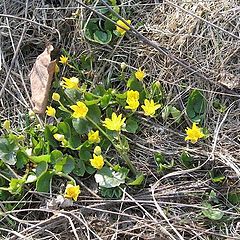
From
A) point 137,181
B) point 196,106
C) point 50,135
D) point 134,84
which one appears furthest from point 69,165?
point 196,106

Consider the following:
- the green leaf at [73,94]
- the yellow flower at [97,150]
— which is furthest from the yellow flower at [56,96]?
the yellow flower at [97,150]

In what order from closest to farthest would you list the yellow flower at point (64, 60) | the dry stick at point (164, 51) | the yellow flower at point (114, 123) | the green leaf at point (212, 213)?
the green leaf at point (212, 213)
the yellow flower at point (114, 123)
the dry stick at point (164, 51)
the yellow flower at point (64, 60)

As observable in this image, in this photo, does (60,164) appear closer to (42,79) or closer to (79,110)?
(79,110)

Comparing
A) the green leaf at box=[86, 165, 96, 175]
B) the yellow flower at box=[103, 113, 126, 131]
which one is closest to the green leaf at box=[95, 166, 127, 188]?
the green leaf at box=[86, 165, 96, 175]

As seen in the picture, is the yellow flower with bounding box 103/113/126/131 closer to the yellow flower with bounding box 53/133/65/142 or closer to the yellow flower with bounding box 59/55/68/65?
the yellow flower with bounding box 53/133/65/142

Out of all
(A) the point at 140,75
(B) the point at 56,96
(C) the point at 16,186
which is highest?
(A) the point at 140,75

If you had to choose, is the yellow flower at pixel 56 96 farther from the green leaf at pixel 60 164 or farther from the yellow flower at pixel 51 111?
the green leaf at pixel 60 164
